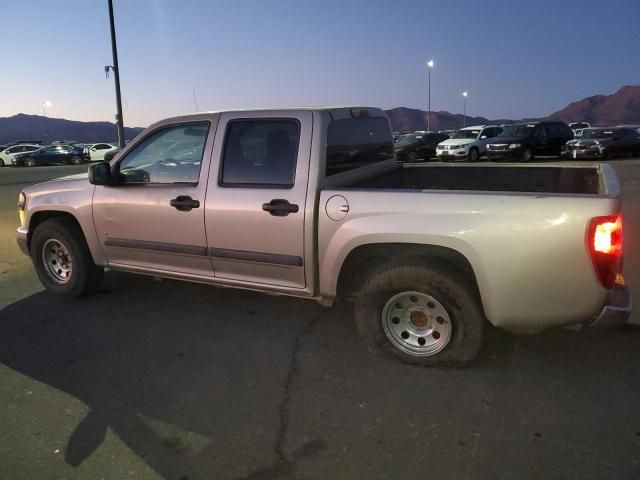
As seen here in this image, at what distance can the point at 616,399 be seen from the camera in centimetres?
292

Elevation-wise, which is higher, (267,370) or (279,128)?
(279,128)

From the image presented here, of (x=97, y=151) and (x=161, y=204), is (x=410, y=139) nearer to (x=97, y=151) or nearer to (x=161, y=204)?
(x=161, y=204)

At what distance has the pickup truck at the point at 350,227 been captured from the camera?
282 centimetres

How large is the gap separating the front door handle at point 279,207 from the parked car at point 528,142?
61.9ft

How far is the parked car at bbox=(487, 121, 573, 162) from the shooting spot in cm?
2030

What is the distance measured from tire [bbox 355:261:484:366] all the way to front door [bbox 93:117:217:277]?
1431mm

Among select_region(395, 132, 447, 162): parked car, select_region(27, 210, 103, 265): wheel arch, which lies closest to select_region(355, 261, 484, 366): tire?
select_region(27, 210, 103, 265): wheel arch

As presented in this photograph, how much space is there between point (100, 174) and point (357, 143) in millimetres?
2161

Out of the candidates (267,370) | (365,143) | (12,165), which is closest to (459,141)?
(365,143)

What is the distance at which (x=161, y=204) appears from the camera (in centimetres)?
401

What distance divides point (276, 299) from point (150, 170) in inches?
64.9

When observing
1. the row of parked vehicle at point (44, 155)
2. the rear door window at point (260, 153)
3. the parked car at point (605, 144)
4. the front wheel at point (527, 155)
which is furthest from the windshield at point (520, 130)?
the row of parked vehicle at point (44, 155)

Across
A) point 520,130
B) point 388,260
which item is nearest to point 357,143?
point 388,260

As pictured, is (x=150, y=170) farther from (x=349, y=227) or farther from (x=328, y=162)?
(x=349, y=227)
